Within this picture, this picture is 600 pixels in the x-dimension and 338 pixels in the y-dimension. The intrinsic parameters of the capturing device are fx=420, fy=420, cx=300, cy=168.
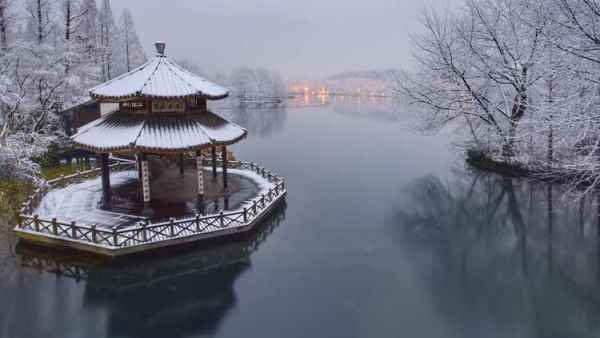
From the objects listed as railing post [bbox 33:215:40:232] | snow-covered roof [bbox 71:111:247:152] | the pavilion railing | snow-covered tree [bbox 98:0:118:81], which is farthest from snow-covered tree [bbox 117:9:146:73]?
railing post [bbox 33:215:40:232]

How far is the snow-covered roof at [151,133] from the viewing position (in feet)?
59.2

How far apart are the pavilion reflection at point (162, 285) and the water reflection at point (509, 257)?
691cm

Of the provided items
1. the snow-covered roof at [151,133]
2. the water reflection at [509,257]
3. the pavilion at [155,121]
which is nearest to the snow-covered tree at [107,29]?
the pavilion at [155,121]

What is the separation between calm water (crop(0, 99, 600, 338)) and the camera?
38.8 feet

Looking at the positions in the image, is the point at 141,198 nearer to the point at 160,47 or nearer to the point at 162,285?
the point at 160,47

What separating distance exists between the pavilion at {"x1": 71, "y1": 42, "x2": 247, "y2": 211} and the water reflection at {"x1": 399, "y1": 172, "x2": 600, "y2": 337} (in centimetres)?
1048

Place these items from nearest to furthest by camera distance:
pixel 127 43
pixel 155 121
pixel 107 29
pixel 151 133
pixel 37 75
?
1. pixel 151 133
2. pixel 155 121
3. pixel 37 75
4. pixel 107 29
5. pixel 127 43

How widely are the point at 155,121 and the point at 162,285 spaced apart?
8311 millimetres

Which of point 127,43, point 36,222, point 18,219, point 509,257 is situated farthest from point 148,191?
point 127,43

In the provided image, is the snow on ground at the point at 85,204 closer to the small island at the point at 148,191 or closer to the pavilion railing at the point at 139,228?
the small island at the point at 148,191

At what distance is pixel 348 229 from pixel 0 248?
14.3 metres

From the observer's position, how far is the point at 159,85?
1952cm

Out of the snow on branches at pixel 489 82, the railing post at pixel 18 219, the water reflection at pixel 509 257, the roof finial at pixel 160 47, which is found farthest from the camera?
the snow on branches at pixel 489 82

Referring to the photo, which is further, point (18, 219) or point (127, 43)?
point (127, 43)
